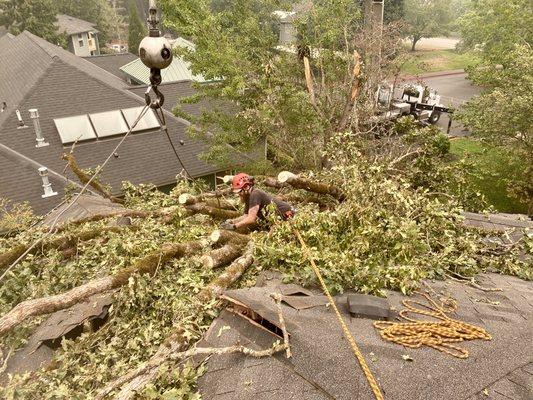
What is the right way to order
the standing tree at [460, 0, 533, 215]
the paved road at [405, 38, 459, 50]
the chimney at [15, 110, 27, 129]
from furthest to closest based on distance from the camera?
the paved road at [405, 38, 459, 50] < the chimney at [15, 110, 27, 129] < the standing tree at [460, 0, 533, 215]

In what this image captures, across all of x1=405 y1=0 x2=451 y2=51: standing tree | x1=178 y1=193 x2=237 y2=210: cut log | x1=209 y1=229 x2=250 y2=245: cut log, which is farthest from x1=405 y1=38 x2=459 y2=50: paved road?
x1=209 y1=229 x2=250 y2=245: cut log

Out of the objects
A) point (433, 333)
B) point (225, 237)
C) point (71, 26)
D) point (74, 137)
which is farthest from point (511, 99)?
point (71, 26)

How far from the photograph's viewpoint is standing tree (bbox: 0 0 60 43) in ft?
123

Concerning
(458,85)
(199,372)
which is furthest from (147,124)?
(458,85)

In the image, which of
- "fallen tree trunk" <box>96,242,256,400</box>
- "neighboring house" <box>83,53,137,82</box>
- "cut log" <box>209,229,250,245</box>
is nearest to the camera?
"fallen tree trunk" <box>96,242,256,400</box>

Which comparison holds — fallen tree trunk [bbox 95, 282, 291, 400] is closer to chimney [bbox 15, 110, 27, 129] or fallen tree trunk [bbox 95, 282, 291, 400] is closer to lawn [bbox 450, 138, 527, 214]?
lawn [bbox 450, 138, 527, 214]

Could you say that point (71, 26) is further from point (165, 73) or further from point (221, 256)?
point (221, 256)

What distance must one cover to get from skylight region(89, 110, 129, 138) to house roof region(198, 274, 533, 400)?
1378 centimetres

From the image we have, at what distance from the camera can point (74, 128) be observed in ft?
51.4

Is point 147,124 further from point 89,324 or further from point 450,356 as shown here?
point 450,356

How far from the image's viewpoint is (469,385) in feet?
10.0

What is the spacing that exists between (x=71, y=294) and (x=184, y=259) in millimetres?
1577

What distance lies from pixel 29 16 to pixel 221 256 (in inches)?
1684

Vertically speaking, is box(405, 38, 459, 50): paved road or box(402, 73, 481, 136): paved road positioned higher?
box(405, 38, 459, 50): paved road
